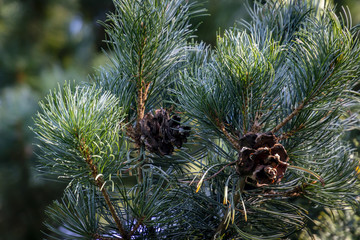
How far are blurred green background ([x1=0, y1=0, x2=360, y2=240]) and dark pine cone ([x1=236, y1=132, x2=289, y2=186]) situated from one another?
538mm

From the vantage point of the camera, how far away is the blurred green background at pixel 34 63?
1.00 meters

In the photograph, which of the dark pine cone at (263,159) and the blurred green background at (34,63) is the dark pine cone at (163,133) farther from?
the blurred green background at (34,63)

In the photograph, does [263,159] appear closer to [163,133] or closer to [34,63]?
[163,133]

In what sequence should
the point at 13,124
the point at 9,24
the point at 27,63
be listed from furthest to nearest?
1. the point at 9,24
2. the point at 27,63
3. the point at 13,124

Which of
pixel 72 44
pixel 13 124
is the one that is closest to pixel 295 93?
pixel 13 124

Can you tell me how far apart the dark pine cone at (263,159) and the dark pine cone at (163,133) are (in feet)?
0.24

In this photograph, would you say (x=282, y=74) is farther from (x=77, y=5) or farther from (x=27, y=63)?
(x=77, y=5)

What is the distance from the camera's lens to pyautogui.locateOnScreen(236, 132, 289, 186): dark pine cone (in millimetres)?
252

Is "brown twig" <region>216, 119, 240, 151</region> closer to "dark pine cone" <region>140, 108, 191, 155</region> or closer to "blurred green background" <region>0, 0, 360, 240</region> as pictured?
"dark pine cone" <region>140, 108, 191, 155</region>

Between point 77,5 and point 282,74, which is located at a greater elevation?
point 77,5

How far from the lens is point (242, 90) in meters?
0.27

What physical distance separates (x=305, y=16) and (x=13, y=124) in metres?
0.90

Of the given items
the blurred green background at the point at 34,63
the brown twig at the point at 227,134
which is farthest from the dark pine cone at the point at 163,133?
the blurred green background at the point at 34,63

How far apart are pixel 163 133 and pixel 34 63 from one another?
1368 millimetres
